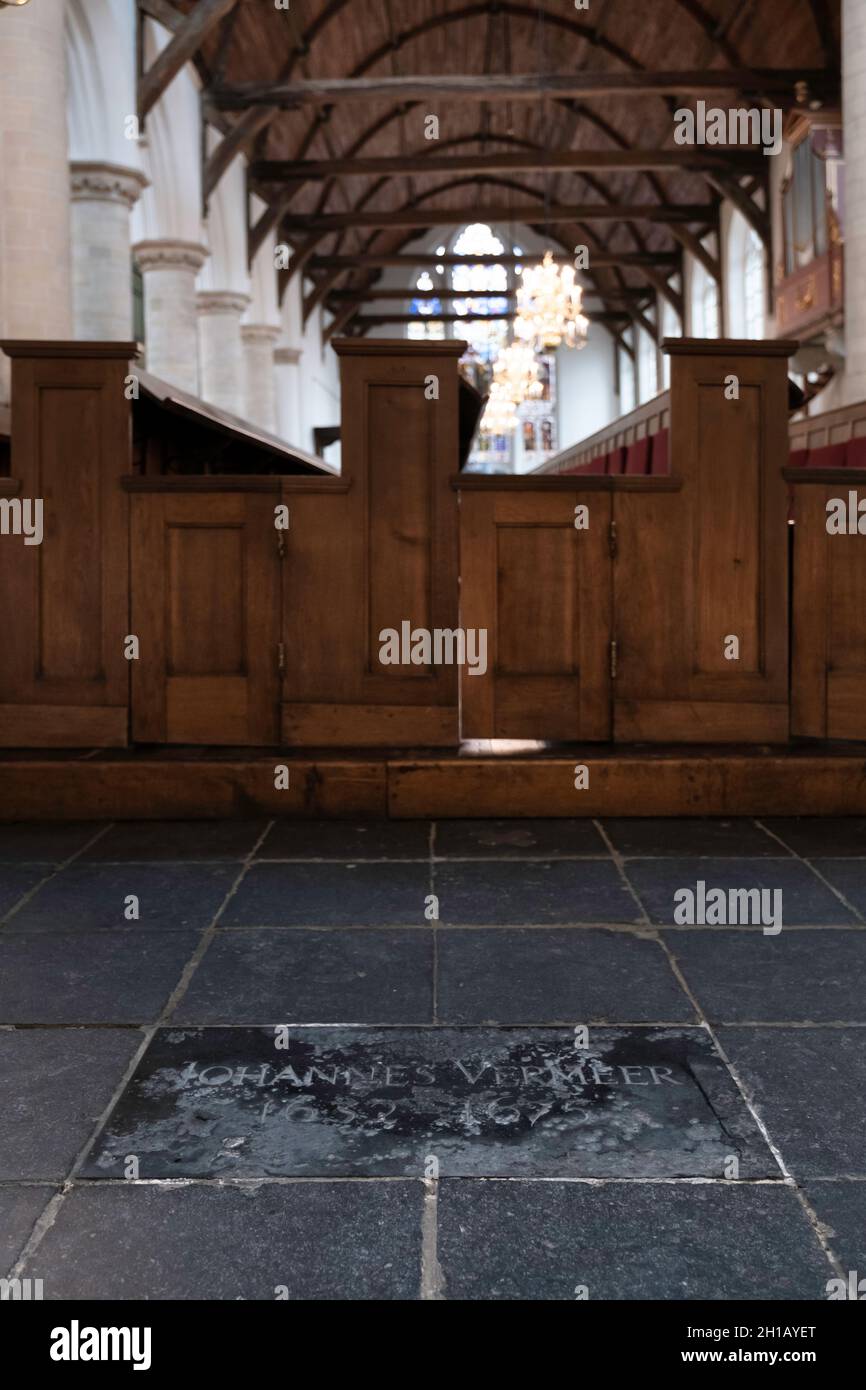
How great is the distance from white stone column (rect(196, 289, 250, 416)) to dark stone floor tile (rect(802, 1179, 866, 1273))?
13.8m

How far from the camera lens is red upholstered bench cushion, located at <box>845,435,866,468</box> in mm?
5426

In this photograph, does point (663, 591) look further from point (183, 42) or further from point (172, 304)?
point (172, 304)

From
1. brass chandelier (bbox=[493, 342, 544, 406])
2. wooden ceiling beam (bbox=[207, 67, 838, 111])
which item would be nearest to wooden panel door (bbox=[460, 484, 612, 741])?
wooden ceiling beam (bbox=[207, 67, 838, 111])

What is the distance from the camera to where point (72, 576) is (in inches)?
126

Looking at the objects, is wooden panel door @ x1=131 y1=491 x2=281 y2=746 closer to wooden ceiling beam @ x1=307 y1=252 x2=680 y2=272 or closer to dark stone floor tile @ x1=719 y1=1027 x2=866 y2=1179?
dark stone floor tile @ x1=719 y1=1027 x2=866 y2=1179

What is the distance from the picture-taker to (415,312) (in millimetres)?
24453

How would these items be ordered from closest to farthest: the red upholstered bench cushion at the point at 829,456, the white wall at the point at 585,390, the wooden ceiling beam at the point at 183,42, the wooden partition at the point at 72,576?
the wooden partition at the point at 72,576 < the red upholstered bench cushion at the point at 829,456 < the wooden ceiling beam at the point at 183,42 < the white wall at the point at 585,390

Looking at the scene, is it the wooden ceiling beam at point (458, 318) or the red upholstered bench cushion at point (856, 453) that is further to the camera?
the wooden ceiling beam at point (458, 318)

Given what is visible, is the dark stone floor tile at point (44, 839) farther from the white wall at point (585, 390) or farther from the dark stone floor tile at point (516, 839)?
the white wall at point (585, 390)

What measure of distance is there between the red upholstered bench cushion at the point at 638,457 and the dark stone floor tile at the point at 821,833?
258cm

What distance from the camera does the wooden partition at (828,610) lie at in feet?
10.6

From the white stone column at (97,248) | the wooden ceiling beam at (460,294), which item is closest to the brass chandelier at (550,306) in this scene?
the white stone column at (97,248)

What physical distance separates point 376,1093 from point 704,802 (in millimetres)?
1712

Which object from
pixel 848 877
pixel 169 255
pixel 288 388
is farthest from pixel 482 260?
pixel 848 877
